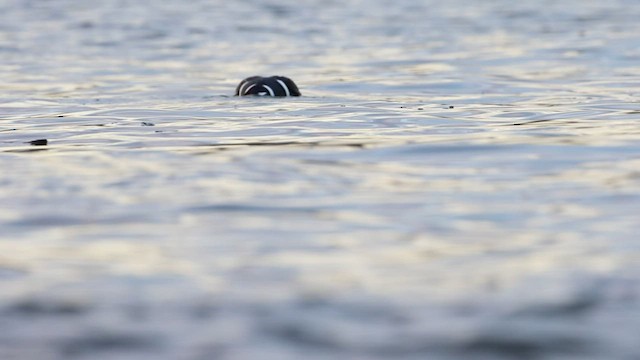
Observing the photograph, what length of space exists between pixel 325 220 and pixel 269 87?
8849 millimetres

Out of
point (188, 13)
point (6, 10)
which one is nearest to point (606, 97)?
point (188, 13)

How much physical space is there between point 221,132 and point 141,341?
7.33 meters

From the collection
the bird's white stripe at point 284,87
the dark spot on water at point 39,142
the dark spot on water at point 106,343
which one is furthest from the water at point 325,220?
the bird's white stripe at point 284,87

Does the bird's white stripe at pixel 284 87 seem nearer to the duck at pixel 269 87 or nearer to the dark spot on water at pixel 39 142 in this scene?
the duck at pixel 269 87

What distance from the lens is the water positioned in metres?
5.92

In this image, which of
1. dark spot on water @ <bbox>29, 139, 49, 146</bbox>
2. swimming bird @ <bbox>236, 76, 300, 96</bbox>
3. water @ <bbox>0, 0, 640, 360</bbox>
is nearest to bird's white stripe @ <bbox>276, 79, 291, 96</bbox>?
swimming bird @ <bbox>236, 76, 300, 96</bbox>

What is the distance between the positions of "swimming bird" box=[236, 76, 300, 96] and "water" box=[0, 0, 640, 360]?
0.76ft

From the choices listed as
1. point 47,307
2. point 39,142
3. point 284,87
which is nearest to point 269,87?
point 284,87

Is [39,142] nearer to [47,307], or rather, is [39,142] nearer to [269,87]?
[269,87]

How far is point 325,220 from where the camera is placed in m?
8.21

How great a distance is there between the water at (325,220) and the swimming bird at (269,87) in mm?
233

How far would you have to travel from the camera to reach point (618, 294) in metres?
6.44

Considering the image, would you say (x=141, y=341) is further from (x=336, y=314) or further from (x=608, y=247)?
(x=608, y=247)

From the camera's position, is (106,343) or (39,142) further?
(39,142)
